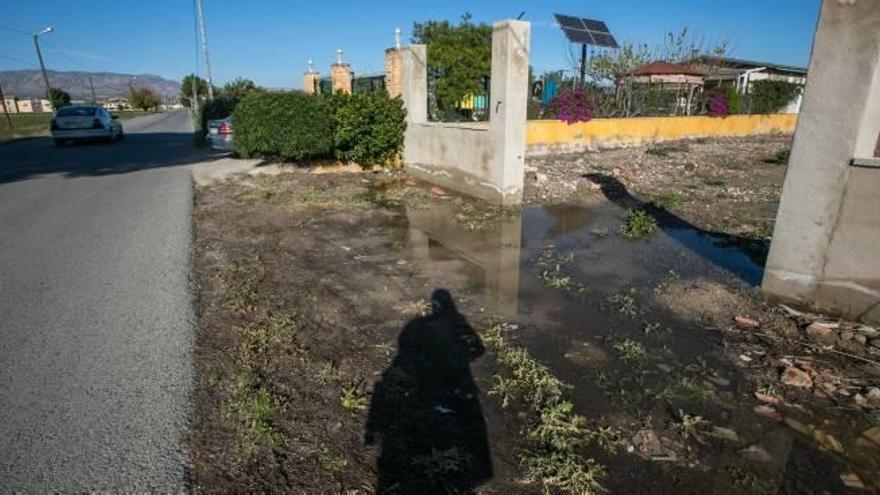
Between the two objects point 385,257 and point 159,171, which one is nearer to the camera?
point 385,257

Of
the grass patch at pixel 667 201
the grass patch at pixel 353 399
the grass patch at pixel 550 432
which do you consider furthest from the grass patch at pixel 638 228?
the grass patch at pixel 353 399

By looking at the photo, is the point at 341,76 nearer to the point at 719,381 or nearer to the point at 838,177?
the point at 838,177

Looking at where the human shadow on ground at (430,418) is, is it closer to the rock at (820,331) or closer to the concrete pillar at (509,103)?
the rock at (820,331)

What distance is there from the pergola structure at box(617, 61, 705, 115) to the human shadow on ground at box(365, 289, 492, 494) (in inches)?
669

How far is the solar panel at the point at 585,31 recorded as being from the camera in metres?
17.8

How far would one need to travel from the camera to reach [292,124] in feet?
36.6

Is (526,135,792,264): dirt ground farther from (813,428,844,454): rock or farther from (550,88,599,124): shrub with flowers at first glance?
(813,428,844,454): rock

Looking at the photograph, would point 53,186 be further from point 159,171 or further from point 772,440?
point 772,440

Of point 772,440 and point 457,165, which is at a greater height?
point 457,165

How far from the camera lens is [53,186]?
10250mm

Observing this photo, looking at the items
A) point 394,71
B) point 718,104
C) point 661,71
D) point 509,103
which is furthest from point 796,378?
point 718,104

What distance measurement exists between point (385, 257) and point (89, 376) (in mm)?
3427

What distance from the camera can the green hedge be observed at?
1120 centimetres

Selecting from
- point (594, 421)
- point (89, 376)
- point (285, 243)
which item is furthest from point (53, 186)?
point (594, 421)
